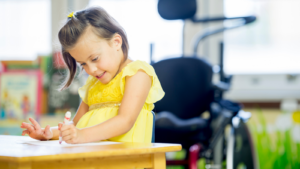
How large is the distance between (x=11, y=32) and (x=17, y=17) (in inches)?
5.0

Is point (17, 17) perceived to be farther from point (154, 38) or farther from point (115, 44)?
point (115, 44)

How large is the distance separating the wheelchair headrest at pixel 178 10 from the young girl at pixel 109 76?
0.69 metres

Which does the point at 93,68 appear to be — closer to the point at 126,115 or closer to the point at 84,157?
the point at 126,115

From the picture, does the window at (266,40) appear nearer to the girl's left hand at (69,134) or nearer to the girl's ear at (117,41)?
the girl's ear at (117,41)

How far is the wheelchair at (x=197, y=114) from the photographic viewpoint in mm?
1445

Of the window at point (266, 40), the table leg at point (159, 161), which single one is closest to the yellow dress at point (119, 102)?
the table leg at point (159, 161)

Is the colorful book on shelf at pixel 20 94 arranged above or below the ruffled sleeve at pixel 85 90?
below

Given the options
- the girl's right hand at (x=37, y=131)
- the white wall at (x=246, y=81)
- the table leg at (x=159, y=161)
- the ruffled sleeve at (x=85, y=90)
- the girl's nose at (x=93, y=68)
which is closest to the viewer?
the table leg at (x=159, y=161)

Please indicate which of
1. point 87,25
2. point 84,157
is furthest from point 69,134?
point 87,25

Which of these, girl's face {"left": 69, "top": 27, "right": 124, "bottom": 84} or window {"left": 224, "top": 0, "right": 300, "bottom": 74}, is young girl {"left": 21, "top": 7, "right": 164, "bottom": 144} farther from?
window {"left": 224, "top": 0, "right": 300, "bottom": 74}

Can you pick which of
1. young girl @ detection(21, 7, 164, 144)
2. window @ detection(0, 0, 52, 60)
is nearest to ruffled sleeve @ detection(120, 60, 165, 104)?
young girl @ detection(21, 7, 164, 144)

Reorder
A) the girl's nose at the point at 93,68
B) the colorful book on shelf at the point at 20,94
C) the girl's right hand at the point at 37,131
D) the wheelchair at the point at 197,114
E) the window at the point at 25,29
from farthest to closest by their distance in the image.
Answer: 1. the window at the point at 25,29
2. the colorful book on shelf at the point at 20,94
3. the wheelchair at the point at 197,114
4. the girl's nose at the point at 93,68
5. the girl's right hand at the point at 37,131

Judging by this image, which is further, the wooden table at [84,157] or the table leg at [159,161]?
the table leg at [159,161]

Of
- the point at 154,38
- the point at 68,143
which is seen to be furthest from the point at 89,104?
the point at 154,38
